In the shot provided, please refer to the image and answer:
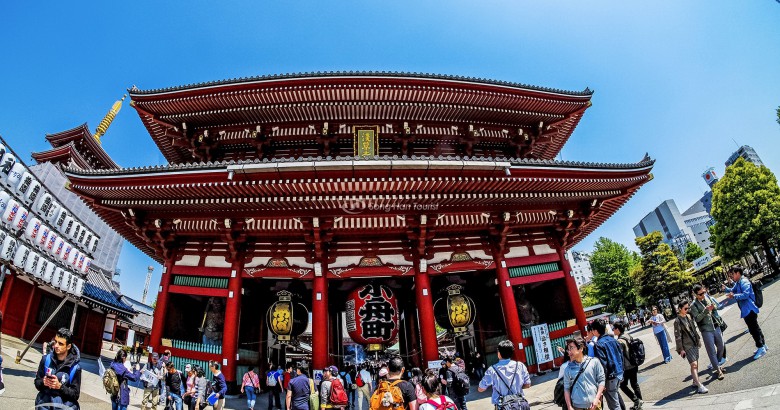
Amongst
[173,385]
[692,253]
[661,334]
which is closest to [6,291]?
[173,385]

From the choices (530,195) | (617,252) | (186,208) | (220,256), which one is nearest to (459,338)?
(530,195)

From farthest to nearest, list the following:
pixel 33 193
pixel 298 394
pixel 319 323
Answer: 1. pixel 33 193
2. pixel 319 323
3. pixel 298 394

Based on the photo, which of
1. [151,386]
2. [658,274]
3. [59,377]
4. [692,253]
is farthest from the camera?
[692,253]

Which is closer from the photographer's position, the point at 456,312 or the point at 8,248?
the point at 456,312

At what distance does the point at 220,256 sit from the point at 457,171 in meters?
8.85

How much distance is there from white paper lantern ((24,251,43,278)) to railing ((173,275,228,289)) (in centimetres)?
754

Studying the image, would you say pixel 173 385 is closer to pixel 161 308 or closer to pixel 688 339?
pixel 161 308

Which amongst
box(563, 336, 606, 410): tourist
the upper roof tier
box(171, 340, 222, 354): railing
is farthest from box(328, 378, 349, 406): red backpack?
the upper roof tier

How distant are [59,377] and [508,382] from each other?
5628mm

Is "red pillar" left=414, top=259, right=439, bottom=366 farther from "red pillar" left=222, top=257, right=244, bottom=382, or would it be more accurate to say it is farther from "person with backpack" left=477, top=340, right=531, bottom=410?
"person with backpack" left=477, top=340, right=531, bottom=410

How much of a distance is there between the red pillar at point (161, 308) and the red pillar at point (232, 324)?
219 cm

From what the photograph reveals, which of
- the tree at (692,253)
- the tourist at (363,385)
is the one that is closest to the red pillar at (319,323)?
the tourist at (363,385)

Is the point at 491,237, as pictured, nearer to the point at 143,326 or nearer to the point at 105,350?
the point at 105,350

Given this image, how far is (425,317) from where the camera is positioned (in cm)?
1258
